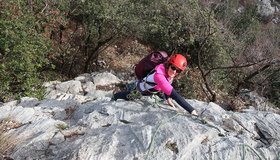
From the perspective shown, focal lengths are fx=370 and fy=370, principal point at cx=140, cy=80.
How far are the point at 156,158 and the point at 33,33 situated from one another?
7.81 m

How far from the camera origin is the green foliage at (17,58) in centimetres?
1031

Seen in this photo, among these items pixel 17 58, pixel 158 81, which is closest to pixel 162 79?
pixel 158 81

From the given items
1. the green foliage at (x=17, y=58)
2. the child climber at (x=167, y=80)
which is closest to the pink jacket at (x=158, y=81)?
the child climber at (x=167, y=80)

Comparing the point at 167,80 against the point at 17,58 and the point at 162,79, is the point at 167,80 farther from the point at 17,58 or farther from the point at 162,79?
the point at 17,58

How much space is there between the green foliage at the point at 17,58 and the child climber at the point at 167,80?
5.06 metres

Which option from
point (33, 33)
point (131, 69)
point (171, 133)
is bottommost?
point (131, 69)

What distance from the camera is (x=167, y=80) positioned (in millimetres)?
6102

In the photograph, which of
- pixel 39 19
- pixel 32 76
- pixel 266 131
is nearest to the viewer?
pixel 266 131

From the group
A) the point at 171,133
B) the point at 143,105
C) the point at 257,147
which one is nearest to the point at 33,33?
the point at 143,105

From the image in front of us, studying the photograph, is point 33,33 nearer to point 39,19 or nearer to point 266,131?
→ point 39,19

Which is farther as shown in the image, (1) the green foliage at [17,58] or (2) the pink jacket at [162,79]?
(1) the green foliage at [17,58]

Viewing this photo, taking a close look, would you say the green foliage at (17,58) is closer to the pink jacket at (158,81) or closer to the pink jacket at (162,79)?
the pink jacket at (158,81)

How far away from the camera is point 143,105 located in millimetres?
6703

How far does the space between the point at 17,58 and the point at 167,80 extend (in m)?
5.93
